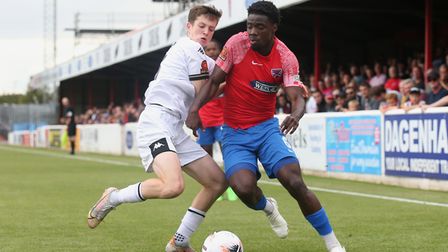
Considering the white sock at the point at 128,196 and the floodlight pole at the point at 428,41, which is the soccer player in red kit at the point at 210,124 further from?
the floodlight pole at the point at 428,41

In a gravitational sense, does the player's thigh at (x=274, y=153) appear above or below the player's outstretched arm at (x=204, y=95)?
below

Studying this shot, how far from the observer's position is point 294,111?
6465mm

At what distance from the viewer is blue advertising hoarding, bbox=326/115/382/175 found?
1472 centimetres

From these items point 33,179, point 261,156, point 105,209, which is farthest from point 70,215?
point 33,179

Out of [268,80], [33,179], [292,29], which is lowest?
[33,179]

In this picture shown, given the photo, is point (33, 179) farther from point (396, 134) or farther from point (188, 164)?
point (188, 164)

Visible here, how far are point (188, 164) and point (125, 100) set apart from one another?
47.1 m

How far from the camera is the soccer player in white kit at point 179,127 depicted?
6.54 m

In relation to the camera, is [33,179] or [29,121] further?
[29,121]

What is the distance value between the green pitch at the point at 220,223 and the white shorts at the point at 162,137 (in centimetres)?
90

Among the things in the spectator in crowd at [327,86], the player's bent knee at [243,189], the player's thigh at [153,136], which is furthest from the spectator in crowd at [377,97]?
the player's thigh at [153,136]

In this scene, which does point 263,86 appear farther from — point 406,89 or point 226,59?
point 406,89

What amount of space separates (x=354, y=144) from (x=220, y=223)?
7081mm

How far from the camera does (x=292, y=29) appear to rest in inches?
1022
